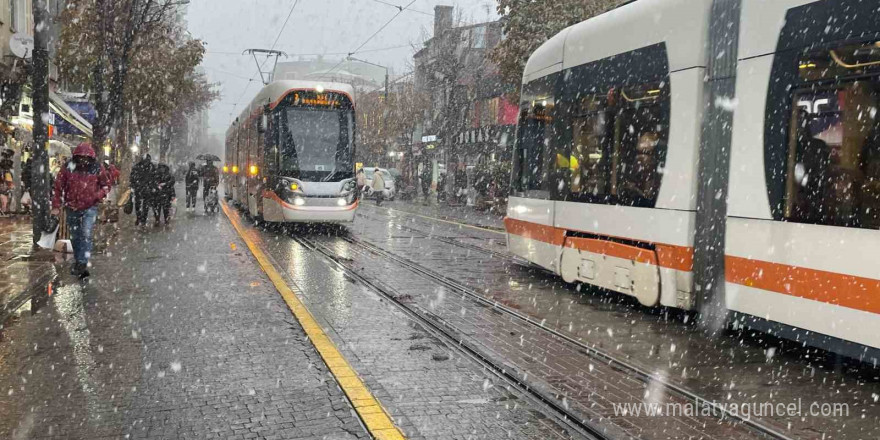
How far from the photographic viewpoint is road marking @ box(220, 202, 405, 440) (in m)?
4.25

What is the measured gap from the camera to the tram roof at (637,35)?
7016 mm

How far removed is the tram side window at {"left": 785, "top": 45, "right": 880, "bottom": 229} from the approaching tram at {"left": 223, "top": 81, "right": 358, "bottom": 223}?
11.3 m

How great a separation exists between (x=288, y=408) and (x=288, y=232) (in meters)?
12.7

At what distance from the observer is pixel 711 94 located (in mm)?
6859

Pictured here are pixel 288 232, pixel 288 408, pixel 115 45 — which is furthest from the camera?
pixel 115 45

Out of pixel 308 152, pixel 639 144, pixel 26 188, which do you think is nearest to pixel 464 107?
pixel 26 188

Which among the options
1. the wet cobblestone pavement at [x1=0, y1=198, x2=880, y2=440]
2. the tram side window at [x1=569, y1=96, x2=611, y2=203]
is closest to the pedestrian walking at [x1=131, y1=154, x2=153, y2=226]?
the wet cobblestone pavement at [x1=0, y1=198, x2=880, y2=440]

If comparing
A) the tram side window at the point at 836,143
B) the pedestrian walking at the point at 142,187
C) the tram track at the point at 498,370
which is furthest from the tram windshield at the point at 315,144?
the tram side window at the point at 836,143

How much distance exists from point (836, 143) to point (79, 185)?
8835 mm

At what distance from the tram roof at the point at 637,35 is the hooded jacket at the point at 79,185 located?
6.14 metres

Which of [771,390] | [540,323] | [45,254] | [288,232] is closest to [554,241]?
[540,323]

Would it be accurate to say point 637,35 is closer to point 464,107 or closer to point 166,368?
point 166,368

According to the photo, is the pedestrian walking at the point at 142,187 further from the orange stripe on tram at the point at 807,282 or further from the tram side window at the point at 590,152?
the orange stripe on tram at the point at 807,282

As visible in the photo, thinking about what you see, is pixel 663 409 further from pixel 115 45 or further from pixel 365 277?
pixel 115 45
